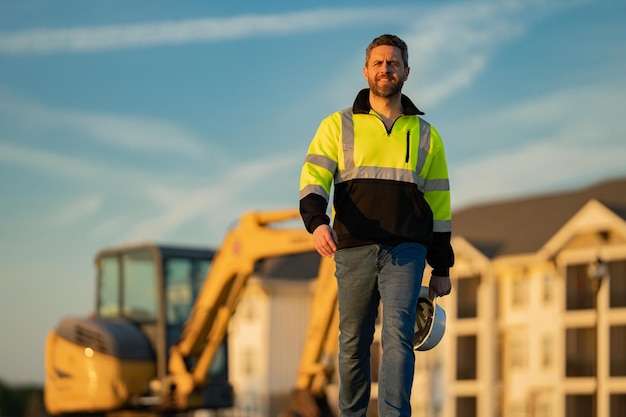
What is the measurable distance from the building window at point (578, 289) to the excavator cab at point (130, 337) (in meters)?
29.7

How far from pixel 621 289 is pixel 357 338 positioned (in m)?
51.1

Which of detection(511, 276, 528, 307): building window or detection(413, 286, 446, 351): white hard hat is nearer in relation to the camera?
detection(413, 286, 446, 351): white hard hat

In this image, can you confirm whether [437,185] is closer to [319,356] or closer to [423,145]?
[423,145]

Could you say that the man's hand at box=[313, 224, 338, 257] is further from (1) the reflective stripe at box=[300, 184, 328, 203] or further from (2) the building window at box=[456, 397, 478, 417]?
(2) the building window at box=[456, 397, 478, 417]

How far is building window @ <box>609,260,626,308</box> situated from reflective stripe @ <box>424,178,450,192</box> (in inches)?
1989

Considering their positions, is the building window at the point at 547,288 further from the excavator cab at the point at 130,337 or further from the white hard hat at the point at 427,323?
the white hard hat at the point at 427,323

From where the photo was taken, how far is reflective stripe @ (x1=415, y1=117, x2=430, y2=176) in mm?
7118

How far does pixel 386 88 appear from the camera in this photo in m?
7.07

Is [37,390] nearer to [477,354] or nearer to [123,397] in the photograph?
[477,354]

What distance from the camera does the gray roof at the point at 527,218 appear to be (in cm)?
6150

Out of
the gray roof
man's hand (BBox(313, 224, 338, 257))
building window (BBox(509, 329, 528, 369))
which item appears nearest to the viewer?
man's hand (BBox(313, 224, 338, 257))

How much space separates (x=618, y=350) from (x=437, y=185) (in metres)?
50.4

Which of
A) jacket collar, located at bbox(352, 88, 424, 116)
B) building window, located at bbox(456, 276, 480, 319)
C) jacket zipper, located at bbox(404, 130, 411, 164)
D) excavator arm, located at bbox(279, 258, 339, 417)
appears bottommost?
excavator arm, located at bbox(279, 258, 339, 417)

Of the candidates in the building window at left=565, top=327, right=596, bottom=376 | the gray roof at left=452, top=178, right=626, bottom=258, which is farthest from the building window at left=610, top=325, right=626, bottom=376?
the gray roof at left=452, top=178, right=626, bottom=258
